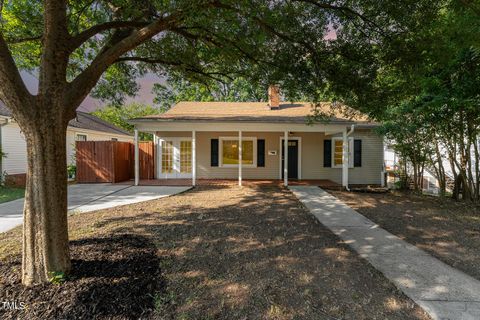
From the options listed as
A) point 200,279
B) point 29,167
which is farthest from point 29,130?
point 200,279

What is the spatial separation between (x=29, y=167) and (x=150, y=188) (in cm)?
793

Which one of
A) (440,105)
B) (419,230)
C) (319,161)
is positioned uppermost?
(440,105)

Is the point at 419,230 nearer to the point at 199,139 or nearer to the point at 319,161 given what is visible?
the point at 319,161

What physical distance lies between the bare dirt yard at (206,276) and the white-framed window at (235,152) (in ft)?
25.5

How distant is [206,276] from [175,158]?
10576 mm

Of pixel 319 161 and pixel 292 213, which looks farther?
pixel 319 161

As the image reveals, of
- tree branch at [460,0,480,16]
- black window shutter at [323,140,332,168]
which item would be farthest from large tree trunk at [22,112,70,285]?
black window shutter at [323,140,332,168]

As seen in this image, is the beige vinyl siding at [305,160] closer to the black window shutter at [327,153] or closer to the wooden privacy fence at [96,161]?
the black window shutter at [327,153]

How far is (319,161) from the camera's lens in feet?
43.0

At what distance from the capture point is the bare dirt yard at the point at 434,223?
400cm

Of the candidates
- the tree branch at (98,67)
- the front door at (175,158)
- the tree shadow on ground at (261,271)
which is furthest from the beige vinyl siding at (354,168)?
the tree branch at (98,67)

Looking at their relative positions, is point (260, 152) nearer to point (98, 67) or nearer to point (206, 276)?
point (206, 276)

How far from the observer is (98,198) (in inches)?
328

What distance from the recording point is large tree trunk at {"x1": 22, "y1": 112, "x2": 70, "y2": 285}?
9.04 ft
